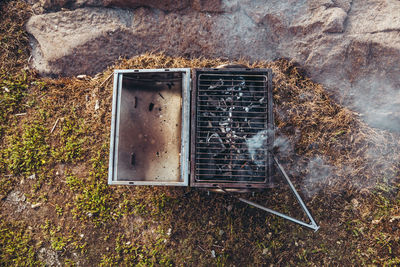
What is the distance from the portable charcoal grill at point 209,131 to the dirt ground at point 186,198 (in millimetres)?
706

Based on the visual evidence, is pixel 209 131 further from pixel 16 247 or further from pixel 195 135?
pixel 16 247

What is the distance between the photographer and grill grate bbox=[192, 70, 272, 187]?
2822 millimetres

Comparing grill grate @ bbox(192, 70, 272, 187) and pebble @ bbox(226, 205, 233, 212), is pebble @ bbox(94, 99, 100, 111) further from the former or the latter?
pebble @ bbox(226, 205, 233, 212)

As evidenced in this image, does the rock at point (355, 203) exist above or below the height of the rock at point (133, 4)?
below

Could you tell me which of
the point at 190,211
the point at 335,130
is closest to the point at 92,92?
the point at 190,211

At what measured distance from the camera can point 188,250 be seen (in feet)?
11.9

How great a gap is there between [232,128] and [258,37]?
1684 millimetres

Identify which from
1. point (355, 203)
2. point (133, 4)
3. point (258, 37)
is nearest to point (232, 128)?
point (258, 37)

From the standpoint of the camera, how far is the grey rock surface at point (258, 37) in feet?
11.7

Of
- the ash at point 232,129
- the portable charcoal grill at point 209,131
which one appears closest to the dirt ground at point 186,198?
the portable charcoal grill at point 209,131

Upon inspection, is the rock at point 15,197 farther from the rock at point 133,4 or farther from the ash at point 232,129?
the ash at point 232,129

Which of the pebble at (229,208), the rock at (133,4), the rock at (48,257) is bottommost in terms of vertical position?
the rock at (48,257)

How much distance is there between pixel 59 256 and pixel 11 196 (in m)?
1.16

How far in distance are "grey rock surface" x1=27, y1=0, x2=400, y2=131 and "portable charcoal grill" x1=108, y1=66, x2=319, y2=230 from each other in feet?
3.07
